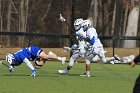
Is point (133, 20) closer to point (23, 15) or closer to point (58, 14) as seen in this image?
point (58, 14)

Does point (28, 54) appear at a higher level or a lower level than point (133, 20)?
lower

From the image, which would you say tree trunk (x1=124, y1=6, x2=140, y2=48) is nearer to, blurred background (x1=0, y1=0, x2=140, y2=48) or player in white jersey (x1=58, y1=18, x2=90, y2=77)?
blurred background (x1=0, y1=0, x2=140, y2=48)

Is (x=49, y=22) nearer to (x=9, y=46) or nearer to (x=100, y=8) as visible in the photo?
(x=100, y=8)

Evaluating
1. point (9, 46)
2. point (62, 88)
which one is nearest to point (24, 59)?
point (62, 88)

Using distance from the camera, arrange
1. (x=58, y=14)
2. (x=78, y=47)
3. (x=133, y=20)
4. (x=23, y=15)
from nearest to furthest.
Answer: (x=78, y=47)
(x=133, y=20)
(x=23, y=15)
(x=58, y=14)

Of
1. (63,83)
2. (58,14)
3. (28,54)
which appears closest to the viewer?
(63,83)

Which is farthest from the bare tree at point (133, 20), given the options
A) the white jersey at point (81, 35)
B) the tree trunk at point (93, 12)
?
the white jersey at point (81, 35)

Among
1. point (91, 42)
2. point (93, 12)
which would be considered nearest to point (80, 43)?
point (91, 42)

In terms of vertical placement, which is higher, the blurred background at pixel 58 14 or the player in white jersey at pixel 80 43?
the blurred background at pixel 58 14

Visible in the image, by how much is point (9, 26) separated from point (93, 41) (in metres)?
32.0

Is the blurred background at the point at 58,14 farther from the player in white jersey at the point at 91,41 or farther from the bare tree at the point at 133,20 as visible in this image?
the player in white jersey at the point at 91,41

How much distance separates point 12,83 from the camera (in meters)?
17.7

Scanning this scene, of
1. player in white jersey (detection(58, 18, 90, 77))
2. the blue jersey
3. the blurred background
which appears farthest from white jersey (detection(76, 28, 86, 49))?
the blurred background

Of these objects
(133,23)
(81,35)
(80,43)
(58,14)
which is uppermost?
(58,14)
